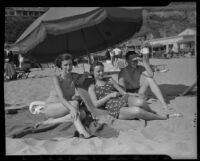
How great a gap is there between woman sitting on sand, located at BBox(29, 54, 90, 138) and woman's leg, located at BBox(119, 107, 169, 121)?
571 millimetres

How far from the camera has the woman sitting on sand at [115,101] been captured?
3.76 meters

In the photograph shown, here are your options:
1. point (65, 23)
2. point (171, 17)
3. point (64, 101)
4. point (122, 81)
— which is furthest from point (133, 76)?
→ point (65, 23)

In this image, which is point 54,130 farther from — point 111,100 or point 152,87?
point 152,87

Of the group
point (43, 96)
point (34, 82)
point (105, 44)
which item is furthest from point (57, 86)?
point (34, 82)

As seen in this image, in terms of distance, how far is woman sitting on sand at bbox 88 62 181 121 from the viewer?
12.3ft

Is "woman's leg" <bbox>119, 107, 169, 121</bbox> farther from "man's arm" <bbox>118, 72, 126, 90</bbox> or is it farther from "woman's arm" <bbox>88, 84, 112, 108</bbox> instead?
"man's arm" <bbox>118, 72, 126, 90</bbox>

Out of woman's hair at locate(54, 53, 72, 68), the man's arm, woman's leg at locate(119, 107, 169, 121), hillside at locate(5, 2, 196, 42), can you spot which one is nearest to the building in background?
hillside at locate(5, 2, 196, 42)

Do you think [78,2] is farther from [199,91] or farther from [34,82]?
[34,82]

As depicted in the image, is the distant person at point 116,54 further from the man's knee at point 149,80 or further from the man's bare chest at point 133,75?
the man's knee at point 149,80

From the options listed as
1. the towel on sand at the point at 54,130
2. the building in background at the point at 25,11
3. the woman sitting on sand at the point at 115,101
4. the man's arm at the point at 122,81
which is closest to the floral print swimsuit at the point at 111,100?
the woman sitting on sand at the point at 115,101

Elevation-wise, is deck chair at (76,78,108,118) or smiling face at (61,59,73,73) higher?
smiling face at (61,59,73,73)

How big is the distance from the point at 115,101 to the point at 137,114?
0.36 metres

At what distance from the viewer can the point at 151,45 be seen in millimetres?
5281

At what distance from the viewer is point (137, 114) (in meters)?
3.74
